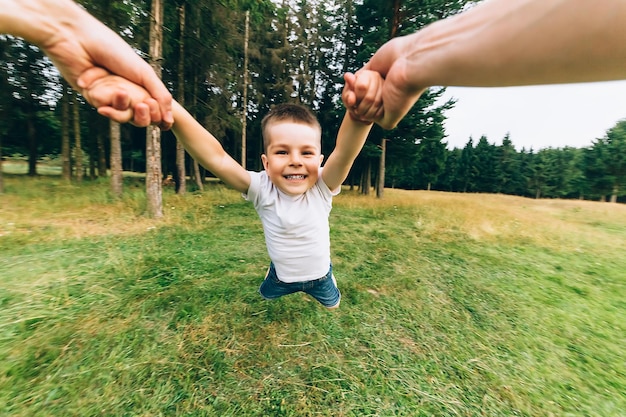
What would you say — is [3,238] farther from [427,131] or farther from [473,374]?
[427,131]

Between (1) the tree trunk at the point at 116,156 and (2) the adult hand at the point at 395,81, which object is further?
(1) the tree trunk at the point at 116,156

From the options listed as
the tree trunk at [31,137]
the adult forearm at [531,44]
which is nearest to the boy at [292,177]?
the adult forearm at [531,44]

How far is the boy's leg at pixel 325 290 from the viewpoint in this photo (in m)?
2.23

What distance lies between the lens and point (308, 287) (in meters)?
2.20

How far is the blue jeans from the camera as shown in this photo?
217 cm

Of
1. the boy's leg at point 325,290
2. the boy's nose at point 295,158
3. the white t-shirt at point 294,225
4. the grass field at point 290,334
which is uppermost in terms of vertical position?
the boy's nose at point 295,158

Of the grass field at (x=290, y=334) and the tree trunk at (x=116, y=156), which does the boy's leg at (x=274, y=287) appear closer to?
the grass field at (x=290, y=334)

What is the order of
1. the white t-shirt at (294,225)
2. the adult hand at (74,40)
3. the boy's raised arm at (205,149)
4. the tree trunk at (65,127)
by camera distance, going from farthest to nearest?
the tree trunk at (65,127)
the white t-shirt at (294,225)
the boy's raised arm at (205,149)
the adult hand at (74,40)

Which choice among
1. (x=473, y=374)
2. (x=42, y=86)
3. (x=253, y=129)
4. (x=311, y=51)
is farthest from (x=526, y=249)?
(x=42, y=86)

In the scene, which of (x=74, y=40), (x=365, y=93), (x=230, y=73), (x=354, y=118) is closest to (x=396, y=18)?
(x=230, y=73)

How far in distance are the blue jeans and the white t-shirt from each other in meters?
0.12

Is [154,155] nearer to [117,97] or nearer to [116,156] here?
[116,156]

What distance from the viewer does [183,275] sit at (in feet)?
11.9

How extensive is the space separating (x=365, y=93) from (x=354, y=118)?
20 cm
